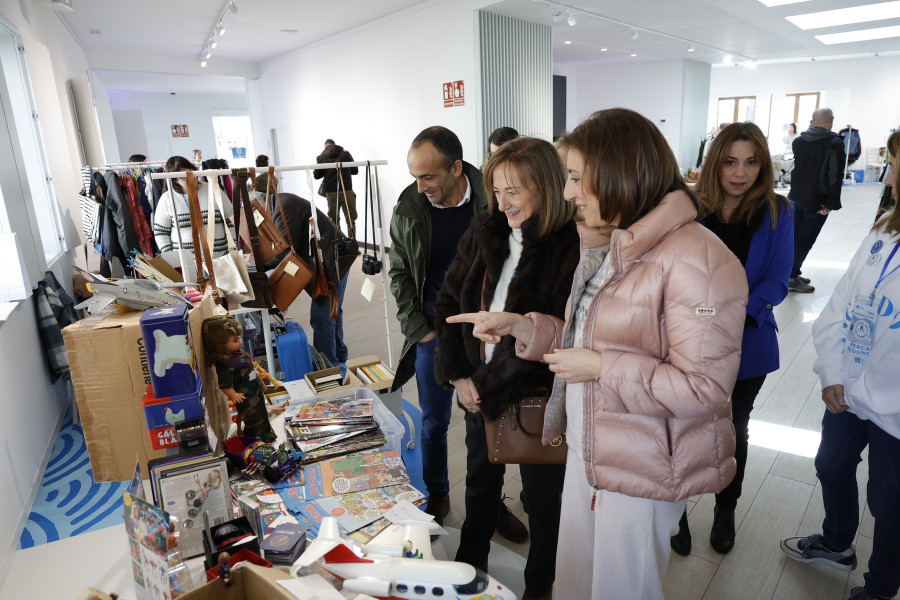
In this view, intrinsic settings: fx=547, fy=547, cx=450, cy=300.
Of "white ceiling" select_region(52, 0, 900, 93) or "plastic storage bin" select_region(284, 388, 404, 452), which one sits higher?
"white ceiling" select_region(52, 0, 900, 93)

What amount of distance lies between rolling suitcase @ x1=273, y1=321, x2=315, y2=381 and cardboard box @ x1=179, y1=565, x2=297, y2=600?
8.14 feet

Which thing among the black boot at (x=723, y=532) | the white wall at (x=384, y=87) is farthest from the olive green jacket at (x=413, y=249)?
the white wall at (x=384, y=87)

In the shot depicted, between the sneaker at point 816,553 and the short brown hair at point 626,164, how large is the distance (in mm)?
1666

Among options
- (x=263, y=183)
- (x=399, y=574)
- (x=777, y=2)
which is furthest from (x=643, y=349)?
(x=777, y=2)

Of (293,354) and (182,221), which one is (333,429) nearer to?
(293,354)

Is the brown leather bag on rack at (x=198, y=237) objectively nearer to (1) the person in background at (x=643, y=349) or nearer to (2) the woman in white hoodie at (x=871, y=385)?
(1) the person in background at (x=643, y=349)

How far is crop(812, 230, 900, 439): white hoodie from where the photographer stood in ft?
5.08

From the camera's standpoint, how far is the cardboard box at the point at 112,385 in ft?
4.86

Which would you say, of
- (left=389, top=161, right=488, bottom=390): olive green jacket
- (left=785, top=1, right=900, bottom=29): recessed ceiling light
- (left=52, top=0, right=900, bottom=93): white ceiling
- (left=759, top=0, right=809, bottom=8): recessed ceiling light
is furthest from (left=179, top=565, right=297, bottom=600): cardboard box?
(left=785, top=1, right=900, bottom=29): recessed ceiling light

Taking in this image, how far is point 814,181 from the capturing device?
5.44 metres

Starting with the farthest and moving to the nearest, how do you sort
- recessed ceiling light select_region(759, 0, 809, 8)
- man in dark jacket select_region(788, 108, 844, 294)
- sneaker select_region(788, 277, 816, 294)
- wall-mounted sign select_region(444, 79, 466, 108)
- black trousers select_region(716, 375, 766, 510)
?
1. recessed ceiling light select_region(759, 0, 809, 8)
2. wall-mounted sign select_region(444, 79, 466, 108)
3. sneaker select_region(788, 277, 816, 294)
4. man in dark jacket select_region(788, 108, 844, 294)
5. black trousers select_region(716, 375, 766, 510)

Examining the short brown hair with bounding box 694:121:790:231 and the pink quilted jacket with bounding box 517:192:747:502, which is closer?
the pink quilted jacket with bounding box 517:192:747:502

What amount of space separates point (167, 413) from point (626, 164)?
48.7 inches

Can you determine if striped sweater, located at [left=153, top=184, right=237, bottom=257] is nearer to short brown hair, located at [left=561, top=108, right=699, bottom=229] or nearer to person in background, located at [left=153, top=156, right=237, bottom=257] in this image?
person in background, located at [left=153, top=156, right=237, bottom=257]
